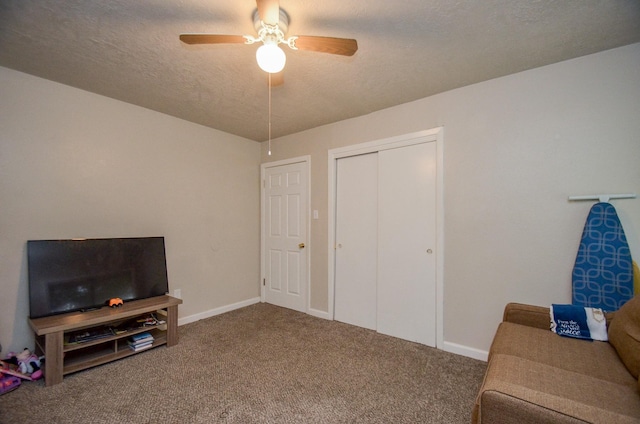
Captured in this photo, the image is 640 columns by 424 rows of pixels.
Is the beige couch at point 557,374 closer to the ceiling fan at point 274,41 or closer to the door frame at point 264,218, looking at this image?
the ceiling fan at point 274,41

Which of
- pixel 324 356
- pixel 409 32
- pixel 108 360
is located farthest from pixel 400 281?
pixel 108 360

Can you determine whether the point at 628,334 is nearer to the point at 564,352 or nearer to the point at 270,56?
the point at 564,352

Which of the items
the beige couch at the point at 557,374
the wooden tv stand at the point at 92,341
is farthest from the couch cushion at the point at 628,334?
the wooden tv stand at the point at 92,341

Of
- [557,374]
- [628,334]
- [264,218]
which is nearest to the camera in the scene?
[557,374]

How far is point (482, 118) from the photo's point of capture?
2.40 meters

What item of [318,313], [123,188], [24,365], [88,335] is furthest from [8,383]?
[318,313]

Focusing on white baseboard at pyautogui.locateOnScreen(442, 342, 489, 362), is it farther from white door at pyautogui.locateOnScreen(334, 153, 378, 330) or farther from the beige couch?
white door at pyautogui.locateOnScreen(334, 153, 378, 330)

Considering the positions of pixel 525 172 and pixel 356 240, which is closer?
pixel 525 172

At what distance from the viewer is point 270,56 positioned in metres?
1.50

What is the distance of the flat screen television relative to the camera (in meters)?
2.21

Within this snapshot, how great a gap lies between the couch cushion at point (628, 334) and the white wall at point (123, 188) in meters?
3.68

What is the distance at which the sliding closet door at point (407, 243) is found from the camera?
8.76 feet

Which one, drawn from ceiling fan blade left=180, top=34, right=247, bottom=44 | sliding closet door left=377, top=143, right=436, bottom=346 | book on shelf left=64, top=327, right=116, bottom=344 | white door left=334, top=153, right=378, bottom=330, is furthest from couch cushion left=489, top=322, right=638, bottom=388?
book on shelf left=64, top=327, right=116, bottom=344

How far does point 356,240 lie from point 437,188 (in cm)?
109
